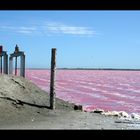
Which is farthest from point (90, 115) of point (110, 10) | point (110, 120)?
point (110, 10)

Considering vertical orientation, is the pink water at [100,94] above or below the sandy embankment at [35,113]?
below

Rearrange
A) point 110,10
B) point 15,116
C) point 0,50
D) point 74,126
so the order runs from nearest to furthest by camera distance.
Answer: point 110,10 < point 74,126 < point 15,116 < point 0,50

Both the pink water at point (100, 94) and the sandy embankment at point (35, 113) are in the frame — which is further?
the pink water at point (100, 94)

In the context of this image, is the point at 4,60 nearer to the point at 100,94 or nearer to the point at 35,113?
the point at 35,113

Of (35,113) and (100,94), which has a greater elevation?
(35,113)

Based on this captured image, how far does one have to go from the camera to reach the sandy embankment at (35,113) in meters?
14.3

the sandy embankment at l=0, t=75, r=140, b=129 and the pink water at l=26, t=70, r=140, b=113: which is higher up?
the sandy embankment at l=0, t=75, r=140, b=129

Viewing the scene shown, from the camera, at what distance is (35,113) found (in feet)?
53.0

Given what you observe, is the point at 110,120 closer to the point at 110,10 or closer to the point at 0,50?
the point at 0,50

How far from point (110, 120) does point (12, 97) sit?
370 cm

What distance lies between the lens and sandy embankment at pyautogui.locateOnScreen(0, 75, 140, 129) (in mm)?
14289

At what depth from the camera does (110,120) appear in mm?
15945

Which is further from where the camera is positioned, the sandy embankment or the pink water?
the pink water

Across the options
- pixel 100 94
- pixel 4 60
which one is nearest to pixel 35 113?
pixel 4 60
